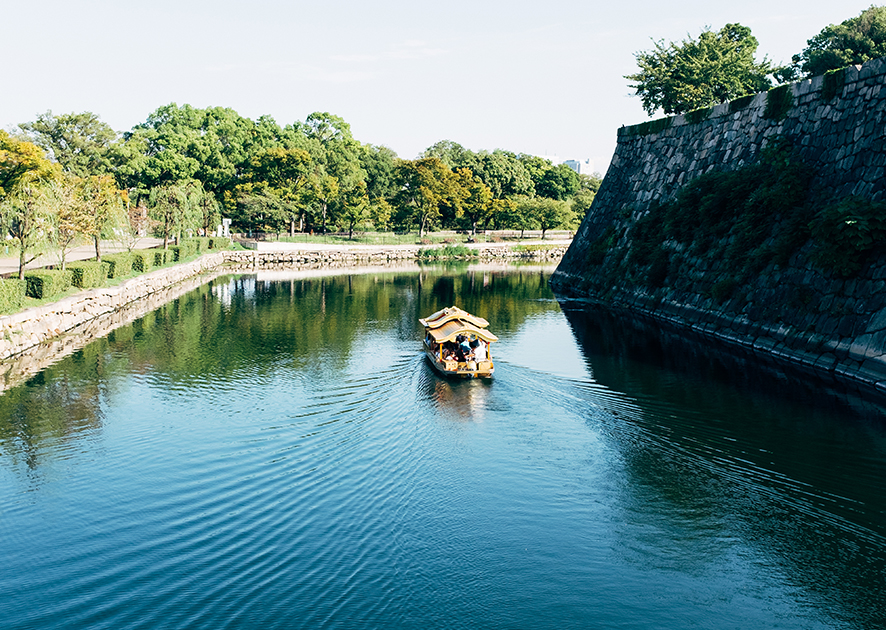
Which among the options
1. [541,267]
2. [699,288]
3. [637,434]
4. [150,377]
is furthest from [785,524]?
[541,267]

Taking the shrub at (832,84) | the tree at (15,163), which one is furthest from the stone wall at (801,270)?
the tree at (15,163)

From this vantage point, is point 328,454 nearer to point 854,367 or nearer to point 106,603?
point 106,603

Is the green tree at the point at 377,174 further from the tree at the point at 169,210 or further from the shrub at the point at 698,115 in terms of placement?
the shrub at the point at 698,115

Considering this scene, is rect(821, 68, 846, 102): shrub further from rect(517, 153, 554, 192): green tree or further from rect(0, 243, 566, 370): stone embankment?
rect(517, 153, 554, 192): green tree

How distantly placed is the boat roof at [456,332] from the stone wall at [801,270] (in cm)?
1313

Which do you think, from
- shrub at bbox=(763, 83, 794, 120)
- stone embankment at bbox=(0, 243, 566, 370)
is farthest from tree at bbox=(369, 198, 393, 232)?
shrub at bbox=(763, 83, 794, 120)

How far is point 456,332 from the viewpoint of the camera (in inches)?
1062

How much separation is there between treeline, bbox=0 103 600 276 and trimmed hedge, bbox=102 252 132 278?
1400 cm

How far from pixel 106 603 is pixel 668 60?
68.5m

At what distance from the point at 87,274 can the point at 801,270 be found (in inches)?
1427

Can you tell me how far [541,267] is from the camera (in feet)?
285

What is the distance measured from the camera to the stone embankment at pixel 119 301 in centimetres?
2934

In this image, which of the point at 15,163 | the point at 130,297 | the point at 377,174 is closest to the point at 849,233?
the point at 130,297

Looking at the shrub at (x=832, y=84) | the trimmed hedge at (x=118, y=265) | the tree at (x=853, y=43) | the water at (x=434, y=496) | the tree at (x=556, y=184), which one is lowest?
the water at (x=434, y=496)
